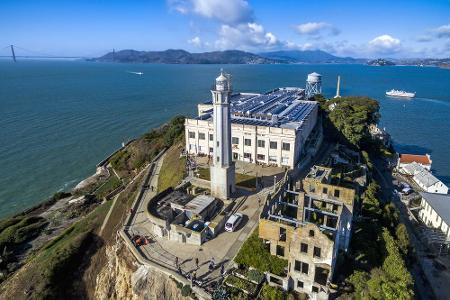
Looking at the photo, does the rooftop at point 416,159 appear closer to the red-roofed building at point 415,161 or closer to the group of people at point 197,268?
the red-roofed building at point 415,161

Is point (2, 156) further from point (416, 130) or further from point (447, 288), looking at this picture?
point (416, 130)

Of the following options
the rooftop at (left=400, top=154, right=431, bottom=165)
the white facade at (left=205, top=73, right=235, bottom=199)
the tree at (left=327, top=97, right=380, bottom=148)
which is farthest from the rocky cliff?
the rooftop at (left=400, top=154, right=431, bottom=165)

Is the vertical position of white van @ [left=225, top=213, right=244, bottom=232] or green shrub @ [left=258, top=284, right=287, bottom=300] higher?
white van @ [left=225, top=213, right=244, bottom=232]

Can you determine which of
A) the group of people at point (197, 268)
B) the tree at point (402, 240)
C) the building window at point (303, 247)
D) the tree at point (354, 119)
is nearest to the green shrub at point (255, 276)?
the group of people at point (197, 268)

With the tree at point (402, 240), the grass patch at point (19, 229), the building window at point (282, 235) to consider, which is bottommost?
the grass patch at point (19, 229)

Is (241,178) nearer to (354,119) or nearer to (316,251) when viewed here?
(316,251)

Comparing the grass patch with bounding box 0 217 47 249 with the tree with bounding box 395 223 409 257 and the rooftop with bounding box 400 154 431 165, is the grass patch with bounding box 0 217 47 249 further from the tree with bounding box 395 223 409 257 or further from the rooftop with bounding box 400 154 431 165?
the rooftop with bounding box 400 154 431 165
